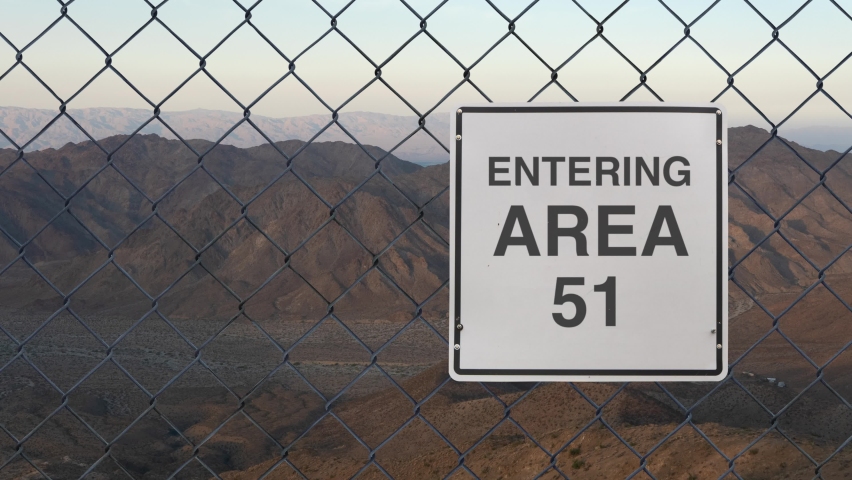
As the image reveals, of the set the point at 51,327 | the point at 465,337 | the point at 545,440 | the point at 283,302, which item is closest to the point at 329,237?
the point at 283,302

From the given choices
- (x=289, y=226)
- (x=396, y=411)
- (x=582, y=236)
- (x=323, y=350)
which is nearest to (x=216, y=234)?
(x=289, y=226)

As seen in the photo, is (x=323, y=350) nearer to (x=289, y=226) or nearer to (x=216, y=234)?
(x=289, y=226)

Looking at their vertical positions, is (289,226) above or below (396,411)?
above

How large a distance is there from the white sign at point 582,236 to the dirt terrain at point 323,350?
0.15m

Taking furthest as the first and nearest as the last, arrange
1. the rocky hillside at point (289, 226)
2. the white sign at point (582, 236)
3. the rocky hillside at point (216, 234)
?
1. the rocky hillside at point (289, 226)
2. the rocky hillside at point (216, 234)
3. the white sign at point (582, 236)

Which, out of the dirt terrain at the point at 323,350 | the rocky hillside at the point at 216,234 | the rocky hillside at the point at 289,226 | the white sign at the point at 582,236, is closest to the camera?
the white sign at the point at 582,236

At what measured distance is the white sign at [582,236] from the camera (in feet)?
7.20

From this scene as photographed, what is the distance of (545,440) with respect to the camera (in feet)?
29.1

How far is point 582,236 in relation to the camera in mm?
2197

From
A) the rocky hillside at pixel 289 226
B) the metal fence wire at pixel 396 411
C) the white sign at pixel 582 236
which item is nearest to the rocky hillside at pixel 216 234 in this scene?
the rocky hillside at pixel 289 226

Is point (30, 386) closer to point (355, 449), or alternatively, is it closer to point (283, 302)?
point (355, 449)

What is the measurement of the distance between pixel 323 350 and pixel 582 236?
21132 mm

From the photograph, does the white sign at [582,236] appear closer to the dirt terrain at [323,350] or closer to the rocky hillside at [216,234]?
the dirt terrain at [323,350]

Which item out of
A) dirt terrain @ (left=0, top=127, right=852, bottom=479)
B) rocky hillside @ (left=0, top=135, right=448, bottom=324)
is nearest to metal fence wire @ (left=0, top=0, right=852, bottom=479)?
dirt terrain @ (left=0, top=127, right=852, bottom=479)
